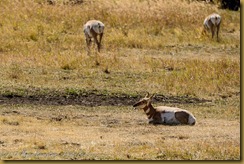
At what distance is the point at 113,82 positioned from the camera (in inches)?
670

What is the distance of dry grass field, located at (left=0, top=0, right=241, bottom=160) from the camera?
35.1ft

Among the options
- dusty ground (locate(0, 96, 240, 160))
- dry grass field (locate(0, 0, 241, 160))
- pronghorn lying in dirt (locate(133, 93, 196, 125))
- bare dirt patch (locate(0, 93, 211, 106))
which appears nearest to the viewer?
dusty ground (locate(0, 96, 240, 160))

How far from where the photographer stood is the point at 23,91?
15.7 metres

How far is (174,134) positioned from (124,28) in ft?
52.9

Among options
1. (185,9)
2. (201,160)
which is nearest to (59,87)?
(201,160)

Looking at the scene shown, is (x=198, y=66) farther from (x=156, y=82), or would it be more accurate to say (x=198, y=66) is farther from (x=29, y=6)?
(x=29, y=6)

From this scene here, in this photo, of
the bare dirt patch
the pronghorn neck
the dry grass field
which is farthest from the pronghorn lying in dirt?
the bare dirt patch

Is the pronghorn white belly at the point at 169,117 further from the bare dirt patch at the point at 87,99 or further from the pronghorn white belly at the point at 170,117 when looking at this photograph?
the bare dirt patch at the point at 87,99

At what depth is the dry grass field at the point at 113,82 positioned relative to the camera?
35.1 ft

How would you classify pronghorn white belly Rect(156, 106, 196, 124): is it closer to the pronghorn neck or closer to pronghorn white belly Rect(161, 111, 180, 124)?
pronghorn white belly Rect(161, 111, 180, 124)

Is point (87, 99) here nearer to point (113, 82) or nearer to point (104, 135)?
point (113, 82)

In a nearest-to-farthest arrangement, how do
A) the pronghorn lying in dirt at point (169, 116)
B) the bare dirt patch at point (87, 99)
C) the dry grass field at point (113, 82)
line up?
1. the dry grass field at point (113, 82)
2. the pronghorn lying in dirt at point (169, 116)
3. the bare dirt patch at point (87, 99)

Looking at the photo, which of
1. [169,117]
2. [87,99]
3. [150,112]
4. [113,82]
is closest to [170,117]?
[169,117]

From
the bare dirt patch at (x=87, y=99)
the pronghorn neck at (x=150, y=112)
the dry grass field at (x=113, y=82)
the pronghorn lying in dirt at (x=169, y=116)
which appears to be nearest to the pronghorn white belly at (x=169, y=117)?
the pronghorn lying in dirt at (x=169, y=116)
